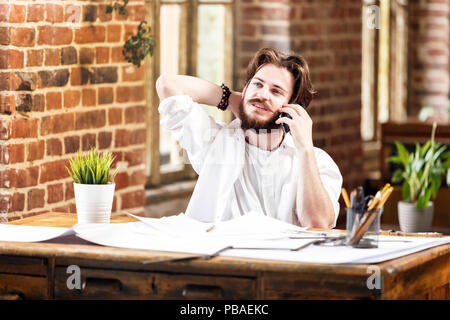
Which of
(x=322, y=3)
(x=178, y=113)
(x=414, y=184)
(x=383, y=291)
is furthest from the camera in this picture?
(x=322, y=3)

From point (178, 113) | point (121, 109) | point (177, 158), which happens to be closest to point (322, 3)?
point (177, 158)

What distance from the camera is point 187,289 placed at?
2340mm

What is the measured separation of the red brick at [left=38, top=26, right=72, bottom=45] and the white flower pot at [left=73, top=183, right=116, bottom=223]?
2.96ft

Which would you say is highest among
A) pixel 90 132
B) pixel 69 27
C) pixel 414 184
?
pixel 69 27

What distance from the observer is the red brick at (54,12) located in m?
3.63

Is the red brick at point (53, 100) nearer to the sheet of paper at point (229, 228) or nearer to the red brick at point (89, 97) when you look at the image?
the red brick at point (89, 97)

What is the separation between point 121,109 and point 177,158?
1154 millimetres

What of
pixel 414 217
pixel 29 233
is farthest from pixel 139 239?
pixel 414 217

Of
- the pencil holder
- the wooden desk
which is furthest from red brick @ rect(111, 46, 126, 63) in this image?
the pencil holder

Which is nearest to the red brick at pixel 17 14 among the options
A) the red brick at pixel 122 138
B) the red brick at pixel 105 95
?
the red brick at pixel 105 95

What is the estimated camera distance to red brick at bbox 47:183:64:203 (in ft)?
12.1

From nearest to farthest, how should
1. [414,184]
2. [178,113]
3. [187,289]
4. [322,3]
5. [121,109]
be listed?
1. [187,289]
2. [178,113]
3. [121,109]
4. [414,184]
5. [322,3]

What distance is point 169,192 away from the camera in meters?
5.03
